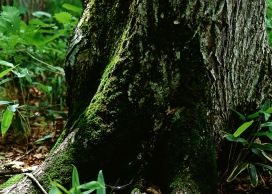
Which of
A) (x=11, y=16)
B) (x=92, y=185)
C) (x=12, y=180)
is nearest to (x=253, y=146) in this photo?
(x=92, y=185)

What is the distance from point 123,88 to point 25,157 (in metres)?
1.41

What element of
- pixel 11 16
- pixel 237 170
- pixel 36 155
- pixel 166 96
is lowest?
pixel 36 155

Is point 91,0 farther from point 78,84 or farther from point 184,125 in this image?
point 184,125

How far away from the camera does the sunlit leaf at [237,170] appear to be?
2359mm

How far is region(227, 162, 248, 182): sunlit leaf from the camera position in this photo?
2.36 metres

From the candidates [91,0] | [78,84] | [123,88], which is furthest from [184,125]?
[91,0]

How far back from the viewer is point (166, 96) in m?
2.24

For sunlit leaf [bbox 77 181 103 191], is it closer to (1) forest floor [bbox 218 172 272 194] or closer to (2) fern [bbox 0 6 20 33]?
(1) forest floor [bbox 218 172 272 194]

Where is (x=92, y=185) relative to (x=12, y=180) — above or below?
above

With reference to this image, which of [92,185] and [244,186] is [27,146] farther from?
[244,186]

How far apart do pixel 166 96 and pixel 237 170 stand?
0.70 meters

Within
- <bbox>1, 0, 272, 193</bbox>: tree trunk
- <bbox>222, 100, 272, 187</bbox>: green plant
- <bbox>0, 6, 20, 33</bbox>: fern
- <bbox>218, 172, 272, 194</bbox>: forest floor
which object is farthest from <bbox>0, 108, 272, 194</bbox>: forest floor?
<bbox>0, 6, 20, 33</bbox>: fern

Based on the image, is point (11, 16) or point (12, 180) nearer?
point (12, 180)

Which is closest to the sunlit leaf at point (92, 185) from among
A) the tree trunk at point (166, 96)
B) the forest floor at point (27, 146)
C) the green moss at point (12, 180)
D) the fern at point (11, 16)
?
the tree trunk at point (166, 96)
